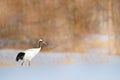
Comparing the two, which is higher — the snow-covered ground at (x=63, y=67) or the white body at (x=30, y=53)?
the white body at (x=30, y=53)

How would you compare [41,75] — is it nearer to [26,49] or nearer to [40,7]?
[26,49]

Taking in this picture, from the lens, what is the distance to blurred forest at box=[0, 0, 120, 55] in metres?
2.53

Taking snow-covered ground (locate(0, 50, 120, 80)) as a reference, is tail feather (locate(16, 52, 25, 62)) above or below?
above

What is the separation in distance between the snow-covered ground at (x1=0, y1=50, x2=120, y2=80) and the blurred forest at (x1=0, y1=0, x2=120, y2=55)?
0.23 feet

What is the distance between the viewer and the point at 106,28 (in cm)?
286

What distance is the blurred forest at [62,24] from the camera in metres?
2.53

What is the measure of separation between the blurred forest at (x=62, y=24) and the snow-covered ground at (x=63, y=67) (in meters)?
0.07

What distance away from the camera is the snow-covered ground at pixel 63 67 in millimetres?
2490

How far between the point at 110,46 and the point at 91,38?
23 centimetres

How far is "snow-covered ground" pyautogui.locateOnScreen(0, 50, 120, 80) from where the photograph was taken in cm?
249

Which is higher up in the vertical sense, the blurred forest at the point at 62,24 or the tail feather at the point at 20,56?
the blurred forest at the point at 62,24

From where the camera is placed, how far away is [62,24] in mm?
2715

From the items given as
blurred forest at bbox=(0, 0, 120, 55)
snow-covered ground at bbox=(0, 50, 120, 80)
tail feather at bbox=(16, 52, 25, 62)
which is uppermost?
blurred forest at bbox=(0, 0, 120, 55)

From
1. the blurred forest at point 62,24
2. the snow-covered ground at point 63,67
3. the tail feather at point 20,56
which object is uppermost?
the blurred forest at point 62,24
